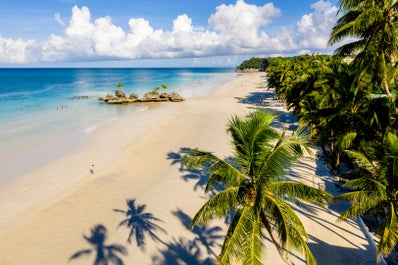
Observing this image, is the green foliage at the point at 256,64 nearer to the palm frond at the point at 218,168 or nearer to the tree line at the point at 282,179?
the tree line at the point at 282,179

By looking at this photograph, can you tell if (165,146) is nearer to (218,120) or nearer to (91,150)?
(91,150)

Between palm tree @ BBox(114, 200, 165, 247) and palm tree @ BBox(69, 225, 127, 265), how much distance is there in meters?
0.83

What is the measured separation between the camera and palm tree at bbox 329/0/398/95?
1214 centimetres

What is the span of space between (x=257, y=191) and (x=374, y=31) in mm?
10346

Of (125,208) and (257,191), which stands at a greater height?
(257,191)

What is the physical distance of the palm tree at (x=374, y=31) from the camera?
12.1 meters

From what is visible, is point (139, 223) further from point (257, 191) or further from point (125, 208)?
point (257, 191)

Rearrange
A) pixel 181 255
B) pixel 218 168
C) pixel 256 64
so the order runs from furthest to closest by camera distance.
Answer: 1. pixel 256 64
2. pixel 181 255
3. pixel 218 168

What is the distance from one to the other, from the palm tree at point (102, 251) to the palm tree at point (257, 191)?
6122 millimetres

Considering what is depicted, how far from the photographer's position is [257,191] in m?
8.25

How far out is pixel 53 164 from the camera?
77.4 feet

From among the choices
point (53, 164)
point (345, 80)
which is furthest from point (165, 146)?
point (345, 80)

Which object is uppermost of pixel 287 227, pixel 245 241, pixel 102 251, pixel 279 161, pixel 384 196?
pixel 279 161

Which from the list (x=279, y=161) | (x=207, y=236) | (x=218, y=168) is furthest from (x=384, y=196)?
(x=207, y=236)
